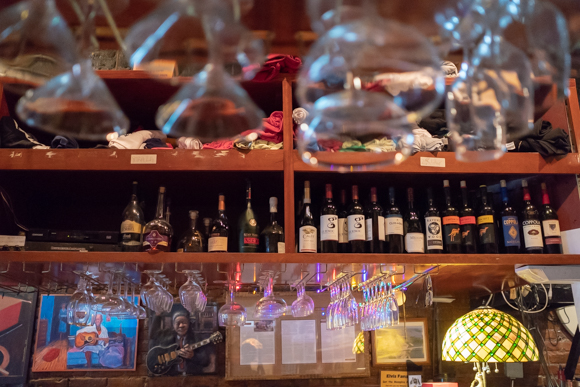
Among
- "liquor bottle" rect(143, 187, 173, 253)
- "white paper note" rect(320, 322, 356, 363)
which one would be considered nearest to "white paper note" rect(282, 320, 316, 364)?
"white paper note" rect(320, 322, 356, 363)

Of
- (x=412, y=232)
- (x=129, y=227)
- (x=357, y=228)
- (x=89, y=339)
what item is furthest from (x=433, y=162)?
(x=89, y=339)

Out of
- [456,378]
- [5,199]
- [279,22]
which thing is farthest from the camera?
[456,378]

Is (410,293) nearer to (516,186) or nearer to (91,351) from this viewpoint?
(516,186)

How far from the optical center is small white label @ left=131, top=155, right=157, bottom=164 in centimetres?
213

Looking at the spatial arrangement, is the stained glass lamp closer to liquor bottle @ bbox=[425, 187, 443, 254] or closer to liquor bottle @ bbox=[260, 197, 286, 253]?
liquor bottle @ bbox=[425, 187, 443, 254]

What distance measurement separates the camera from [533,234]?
7.26 ft

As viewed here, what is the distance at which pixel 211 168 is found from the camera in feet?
7.00

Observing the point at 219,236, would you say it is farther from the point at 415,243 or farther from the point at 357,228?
the point at 415,243

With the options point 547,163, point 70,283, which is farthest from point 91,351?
point 547,163

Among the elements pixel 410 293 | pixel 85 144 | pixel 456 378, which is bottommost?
pixel 456 378

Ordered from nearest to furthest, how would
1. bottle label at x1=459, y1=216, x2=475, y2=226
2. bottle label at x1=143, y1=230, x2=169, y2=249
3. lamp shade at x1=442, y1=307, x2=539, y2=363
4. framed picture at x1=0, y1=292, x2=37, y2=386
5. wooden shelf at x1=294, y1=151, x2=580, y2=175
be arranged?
bottle label at x1=143, y1=230, x2=169, y2=249, wooden shelf at x1=294, y1=151, x2=580, y2=175, bottle label at x1=459, y1=216, x2=475, y2=226, lamp shade at x1=442, y1=307, x2=539, y2=363, framed picture at x1=0, y1=292, x2=37, y2=386

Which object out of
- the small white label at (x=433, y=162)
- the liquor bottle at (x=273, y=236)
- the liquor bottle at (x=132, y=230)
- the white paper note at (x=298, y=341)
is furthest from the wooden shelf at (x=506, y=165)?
the white paper note at (x=298, y=341)

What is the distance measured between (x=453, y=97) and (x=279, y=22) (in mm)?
518

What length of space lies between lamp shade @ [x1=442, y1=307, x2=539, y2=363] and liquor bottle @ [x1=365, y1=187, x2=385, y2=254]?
71 cm
